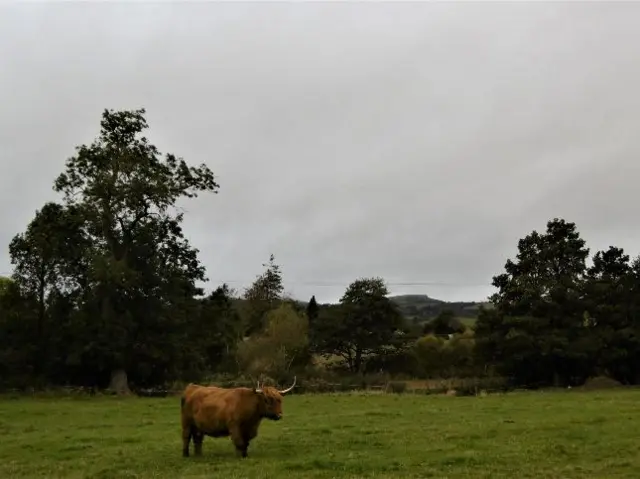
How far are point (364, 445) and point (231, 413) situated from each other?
426 centimetres

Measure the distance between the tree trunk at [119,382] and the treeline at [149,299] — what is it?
0.07 m

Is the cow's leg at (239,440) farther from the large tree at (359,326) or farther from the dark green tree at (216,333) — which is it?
the large tree at (359,326)

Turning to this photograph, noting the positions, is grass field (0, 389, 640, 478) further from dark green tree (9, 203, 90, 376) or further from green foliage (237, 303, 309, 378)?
green foliage (237, 303, 309, 378)

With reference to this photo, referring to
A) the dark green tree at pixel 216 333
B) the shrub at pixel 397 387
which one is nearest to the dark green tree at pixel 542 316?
the shrub at pixel 397 387

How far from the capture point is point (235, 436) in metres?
17.5

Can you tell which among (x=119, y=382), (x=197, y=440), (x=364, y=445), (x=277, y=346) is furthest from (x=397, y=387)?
(x=197, y=440)

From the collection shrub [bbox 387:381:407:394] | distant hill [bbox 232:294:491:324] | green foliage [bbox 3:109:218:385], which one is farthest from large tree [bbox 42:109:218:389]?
distant hill [bbox 232:294:491:324]

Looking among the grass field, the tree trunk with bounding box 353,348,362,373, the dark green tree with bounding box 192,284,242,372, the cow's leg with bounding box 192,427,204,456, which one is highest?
the dark green tree with bounding box 192,284,242,372

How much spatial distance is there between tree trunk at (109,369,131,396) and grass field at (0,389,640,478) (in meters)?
18.4

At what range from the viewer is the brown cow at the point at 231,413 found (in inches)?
689

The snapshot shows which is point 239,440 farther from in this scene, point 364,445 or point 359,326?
point 359,326

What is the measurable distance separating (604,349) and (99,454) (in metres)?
43.0

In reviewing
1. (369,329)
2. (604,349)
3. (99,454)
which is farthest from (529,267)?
(99,454)

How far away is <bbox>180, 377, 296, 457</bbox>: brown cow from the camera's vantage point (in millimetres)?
17500
